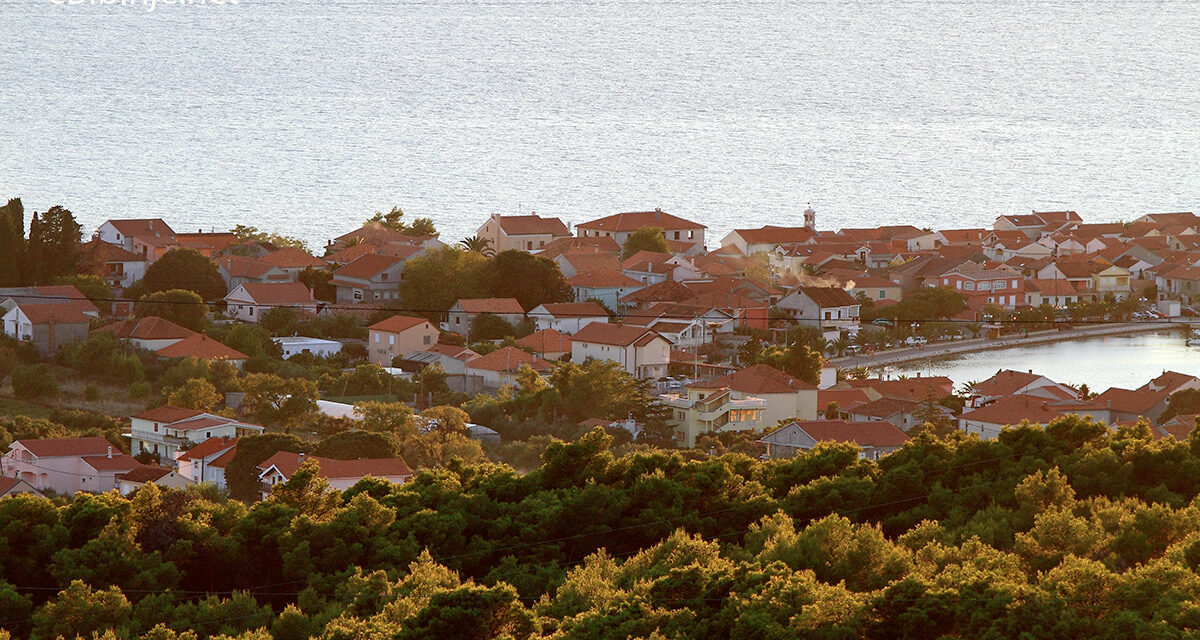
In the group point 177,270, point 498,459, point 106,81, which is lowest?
point 498,459

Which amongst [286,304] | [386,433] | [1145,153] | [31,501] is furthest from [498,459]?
[1145,153]

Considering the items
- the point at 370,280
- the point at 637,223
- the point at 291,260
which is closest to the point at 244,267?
the point at 291,260

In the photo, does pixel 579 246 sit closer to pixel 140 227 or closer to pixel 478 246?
pixel 478 246

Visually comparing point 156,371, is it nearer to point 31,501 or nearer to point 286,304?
point 286,304

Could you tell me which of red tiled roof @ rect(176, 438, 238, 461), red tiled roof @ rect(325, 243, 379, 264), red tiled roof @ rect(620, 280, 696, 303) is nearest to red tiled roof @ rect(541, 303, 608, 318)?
red tiled roof @ rect(620, 280, 696, 303)

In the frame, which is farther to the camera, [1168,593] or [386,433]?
[386,433]

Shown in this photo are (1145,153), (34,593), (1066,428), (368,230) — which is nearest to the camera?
(34,593)
